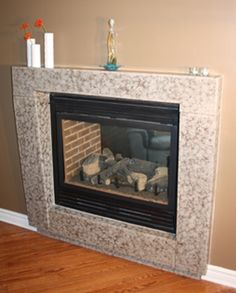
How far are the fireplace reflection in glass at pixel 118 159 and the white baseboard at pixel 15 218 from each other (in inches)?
21.9

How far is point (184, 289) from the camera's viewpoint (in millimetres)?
2240

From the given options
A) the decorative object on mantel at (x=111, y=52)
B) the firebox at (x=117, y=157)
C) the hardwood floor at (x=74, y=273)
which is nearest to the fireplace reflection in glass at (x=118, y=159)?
the firebox at (x=117, y=157)

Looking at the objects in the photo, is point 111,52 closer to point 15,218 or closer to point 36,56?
point 36,56

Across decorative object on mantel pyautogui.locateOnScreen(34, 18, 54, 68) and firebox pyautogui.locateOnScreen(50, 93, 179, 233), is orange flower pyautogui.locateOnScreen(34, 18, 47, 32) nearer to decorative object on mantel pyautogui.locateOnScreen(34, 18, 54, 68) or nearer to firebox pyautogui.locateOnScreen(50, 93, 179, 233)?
decorative object on mantel pyautogui.locateOnScreen(34, 18, 54, 68)

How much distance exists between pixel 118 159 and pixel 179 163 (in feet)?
1.87

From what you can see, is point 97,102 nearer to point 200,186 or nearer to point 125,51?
point 125,51

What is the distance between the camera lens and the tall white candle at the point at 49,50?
2.28m

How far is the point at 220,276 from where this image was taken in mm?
2283

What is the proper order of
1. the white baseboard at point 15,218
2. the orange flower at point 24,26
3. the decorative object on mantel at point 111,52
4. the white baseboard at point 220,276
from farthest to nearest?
the white baseboard at point 15,218, the orange flower at point 24,26, the white baseboard at point 220,276, the decorative object on mantel at point 111,52

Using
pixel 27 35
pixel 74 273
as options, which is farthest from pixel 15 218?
pixel 27 35

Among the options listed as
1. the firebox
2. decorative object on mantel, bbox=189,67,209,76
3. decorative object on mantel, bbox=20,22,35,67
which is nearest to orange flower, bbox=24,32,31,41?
decorative object on mantel, bbox=20,22,35,67

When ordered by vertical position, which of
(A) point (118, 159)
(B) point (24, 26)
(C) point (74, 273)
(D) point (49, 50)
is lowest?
(C) point (74, 273)

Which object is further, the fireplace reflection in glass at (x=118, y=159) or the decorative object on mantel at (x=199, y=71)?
the fireplace reflection in glass at (x=118, y=159)

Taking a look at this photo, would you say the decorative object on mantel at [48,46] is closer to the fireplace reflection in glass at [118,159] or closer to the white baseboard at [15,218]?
the fireplace reflection in glass at [118,159]
